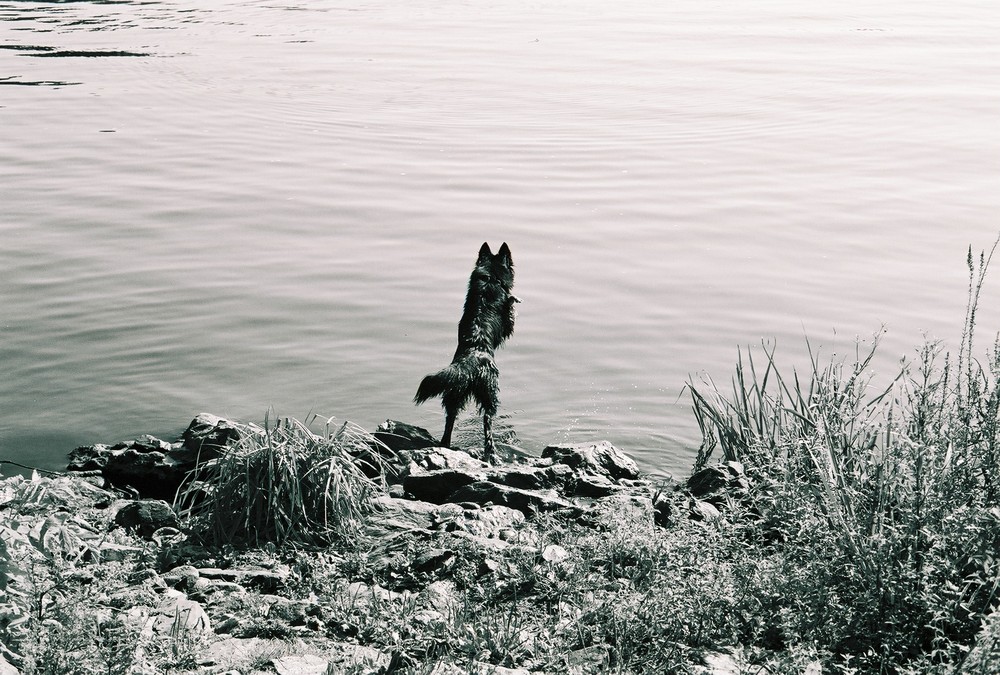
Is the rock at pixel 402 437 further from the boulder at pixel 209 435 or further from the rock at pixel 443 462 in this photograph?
the boulder at pixel 209 435

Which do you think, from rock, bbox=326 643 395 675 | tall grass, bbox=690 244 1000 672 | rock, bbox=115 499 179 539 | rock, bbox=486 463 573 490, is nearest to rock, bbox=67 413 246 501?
rock, bbox=115 499 179 539

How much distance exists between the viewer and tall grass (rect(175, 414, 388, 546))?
510 centimetres

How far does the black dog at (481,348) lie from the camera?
731cm

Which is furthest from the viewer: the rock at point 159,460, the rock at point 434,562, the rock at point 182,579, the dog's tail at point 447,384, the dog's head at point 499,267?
the dog's head at point 499,267

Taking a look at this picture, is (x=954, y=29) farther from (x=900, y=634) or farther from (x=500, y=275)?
(x=900, y=634)

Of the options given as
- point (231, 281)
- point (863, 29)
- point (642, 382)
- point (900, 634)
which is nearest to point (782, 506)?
point (900, 634)

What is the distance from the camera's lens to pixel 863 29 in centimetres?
2836

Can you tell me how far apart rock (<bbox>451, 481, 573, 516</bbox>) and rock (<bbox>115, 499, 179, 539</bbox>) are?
1.54 metres

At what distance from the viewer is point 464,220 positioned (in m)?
13.1

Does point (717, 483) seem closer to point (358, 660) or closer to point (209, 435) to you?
point (358, 660)

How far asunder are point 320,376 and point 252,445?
11.5 feet

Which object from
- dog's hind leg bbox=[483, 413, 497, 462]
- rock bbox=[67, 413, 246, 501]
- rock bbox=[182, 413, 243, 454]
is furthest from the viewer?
dog's hind leg bbox=[483, 413, 497, 462]

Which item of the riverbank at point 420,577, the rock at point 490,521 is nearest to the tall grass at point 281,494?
the riverbank at point 420,577

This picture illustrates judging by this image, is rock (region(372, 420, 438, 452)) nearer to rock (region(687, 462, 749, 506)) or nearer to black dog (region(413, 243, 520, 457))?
black dog (region(413, 243, 520, 457))
